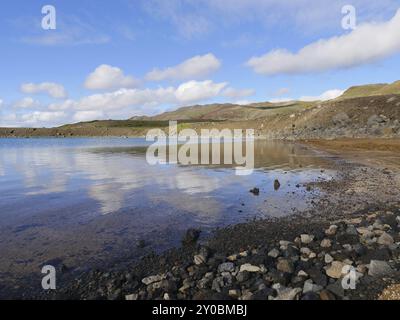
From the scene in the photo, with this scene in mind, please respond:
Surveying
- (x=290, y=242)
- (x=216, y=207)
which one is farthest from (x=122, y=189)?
(x=290, y=242)

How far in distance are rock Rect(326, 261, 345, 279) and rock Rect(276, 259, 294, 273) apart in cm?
87

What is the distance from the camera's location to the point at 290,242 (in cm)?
1053

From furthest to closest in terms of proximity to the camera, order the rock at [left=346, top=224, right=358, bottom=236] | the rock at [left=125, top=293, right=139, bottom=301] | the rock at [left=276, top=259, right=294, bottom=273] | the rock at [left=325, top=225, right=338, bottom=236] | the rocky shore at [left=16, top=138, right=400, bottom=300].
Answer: the rock at [left=325, top=225, right=338, bottom=236]
the rock at [left=346, top=224, right=358, bottom=236]
the rock at [left=276, top=259, right=294, bottom=273]
the rock at [left=125, top=293, right=139, bottom=301]
the rocky shore at [left=16, top=138, right=400, bottom=300]

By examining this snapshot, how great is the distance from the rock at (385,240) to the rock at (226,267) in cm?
446

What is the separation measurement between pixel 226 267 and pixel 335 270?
2664mm

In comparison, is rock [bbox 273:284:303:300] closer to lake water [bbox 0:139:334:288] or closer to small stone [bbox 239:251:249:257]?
small stone [bbox 239:251:249:257]

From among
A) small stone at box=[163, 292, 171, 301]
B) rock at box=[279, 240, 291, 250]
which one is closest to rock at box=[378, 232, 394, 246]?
rock at box=[279, 240, 291, 250]

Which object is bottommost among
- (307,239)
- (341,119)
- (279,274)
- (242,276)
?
(242,276)

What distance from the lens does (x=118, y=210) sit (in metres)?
16.4

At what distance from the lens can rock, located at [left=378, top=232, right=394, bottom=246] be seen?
974 cm

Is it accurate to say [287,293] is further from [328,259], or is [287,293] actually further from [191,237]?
[191,237]

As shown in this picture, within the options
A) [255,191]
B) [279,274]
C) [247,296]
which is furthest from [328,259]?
[255,191]
